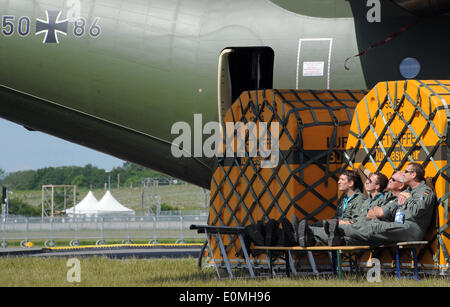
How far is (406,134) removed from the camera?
12.8 m

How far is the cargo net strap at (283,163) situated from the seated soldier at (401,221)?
1.92m

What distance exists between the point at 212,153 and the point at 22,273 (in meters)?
5.12

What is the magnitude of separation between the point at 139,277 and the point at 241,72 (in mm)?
6301

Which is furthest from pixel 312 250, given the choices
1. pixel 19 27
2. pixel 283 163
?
pixel 19 27

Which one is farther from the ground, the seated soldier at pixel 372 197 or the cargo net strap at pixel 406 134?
the cargo net strap at pixel 406 134

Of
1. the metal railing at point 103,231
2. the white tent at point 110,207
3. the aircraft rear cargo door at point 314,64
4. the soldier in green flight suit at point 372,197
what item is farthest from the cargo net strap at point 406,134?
the white tent at point 110,207

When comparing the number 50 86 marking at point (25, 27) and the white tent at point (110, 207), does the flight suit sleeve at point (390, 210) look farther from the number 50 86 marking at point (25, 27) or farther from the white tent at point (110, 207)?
the white tent at point (110, 207)

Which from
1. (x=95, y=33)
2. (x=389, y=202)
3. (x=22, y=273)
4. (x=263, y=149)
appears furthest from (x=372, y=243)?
(x=95, y=33)

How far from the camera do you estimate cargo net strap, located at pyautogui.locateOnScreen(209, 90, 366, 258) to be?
557 inches

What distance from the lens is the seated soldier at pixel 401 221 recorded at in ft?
38.5

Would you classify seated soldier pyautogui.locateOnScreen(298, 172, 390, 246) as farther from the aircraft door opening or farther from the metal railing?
the metal railing

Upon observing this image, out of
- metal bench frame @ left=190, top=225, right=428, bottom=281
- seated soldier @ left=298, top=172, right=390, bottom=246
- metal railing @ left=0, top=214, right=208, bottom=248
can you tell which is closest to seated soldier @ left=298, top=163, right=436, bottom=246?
metal bench frame @ left=190, top=225, right=428, bottom=281

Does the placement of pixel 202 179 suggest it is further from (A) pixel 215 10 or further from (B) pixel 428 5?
(B) pixel 428 5

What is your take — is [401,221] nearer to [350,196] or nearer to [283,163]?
[350,196]
